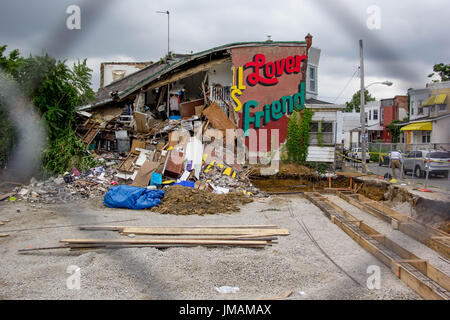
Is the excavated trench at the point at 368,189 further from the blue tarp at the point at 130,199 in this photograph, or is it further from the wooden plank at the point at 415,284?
the blue tarp at the point at 130,199

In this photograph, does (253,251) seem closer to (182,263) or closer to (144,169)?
(182,263)

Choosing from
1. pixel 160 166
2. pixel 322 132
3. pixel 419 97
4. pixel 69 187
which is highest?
pixel 322 132

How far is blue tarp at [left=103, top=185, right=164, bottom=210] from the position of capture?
1080 cm

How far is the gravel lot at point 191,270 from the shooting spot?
14.9 feet

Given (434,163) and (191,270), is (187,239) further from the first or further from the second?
(434,163)

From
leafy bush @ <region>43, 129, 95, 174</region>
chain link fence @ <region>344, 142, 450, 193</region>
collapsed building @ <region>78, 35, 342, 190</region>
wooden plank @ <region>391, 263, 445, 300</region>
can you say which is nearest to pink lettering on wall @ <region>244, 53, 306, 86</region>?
collapsed building @ <region>78, 35, 342, 190</region>

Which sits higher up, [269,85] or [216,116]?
[269,85]

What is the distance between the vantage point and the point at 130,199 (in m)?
10.8

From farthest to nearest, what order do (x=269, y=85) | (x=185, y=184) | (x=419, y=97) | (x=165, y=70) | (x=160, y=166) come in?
(x=269, y=85) < (x=165, y=70) < (x=160, y=166) < (x=185, y=184) < (x=419, y=97)

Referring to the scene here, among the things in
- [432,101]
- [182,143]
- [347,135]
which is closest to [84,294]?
[432,101]

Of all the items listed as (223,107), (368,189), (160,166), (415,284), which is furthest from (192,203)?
(223,107)

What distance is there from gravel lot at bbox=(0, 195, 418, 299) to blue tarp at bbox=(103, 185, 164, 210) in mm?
2582

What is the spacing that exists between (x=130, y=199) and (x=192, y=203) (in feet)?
6.47

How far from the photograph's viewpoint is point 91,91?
14578mm
